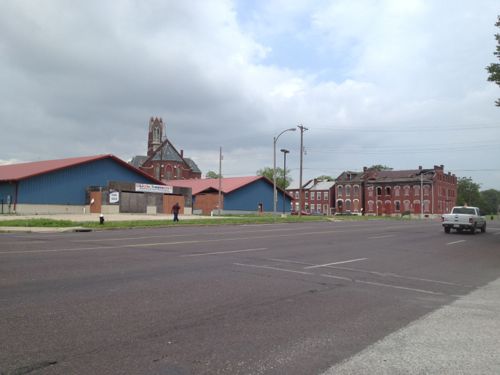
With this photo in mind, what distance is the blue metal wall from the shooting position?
69.8 m

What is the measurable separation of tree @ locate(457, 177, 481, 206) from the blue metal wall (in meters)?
88.4

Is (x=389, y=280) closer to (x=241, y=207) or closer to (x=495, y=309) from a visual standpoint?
(x=495, y=309)

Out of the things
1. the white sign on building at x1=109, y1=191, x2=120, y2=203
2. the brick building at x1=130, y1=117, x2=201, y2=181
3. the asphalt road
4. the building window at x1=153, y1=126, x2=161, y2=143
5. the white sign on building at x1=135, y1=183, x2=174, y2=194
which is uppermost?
the building window at x1=153, y1=126, x2=161, y2=143

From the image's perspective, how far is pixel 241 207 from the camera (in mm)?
71312

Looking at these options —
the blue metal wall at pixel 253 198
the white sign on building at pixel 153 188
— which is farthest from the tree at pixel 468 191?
the white sign on building at pixel 153 188

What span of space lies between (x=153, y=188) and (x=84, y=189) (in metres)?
8.23

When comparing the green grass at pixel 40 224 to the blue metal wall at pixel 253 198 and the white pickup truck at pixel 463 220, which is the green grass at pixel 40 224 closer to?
the white pickup truck at pixel 463 220

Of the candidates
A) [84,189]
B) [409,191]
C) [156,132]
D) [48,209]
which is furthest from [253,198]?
[156,132]

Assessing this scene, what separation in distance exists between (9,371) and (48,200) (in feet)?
161

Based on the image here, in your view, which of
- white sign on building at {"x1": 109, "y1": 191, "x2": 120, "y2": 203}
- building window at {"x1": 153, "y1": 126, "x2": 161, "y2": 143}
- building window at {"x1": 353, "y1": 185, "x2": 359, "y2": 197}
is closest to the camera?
white sign on building at {"x1": 109, "y1": 191, "x2": 120, "y2": 203}

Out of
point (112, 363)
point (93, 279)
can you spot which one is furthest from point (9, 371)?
point (93, 279)

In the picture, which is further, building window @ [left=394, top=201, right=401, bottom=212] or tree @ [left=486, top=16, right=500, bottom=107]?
building window @ [left=394, top=201, right=401, bottom=212]

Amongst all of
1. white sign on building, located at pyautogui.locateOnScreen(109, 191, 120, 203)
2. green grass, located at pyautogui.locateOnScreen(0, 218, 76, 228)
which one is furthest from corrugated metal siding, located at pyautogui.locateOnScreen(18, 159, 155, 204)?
green grass, located at pyautogui.locateOnScreen(0, 218, 76, 228)

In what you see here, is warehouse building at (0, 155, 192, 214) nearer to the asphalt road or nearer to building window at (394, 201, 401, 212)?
the asphalt road
